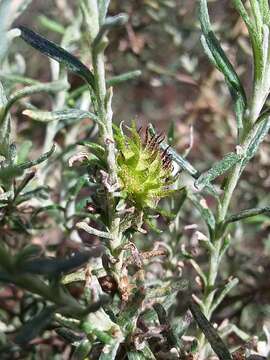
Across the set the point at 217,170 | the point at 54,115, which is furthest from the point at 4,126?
the point at 217,170

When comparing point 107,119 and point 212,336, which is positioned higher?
point 107,119

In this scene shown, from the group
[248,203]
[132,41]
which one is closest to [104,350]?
[248,203]

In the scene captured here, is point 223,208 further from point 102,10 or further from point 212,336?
point 102,10

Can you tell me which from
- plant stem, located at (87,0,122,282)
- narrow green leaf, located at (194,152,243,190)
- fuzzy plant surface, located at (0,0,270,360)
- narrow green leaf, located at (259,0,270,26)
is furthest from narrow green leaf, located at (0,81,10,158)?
narrow green leaf, located at (259,0,270,26)

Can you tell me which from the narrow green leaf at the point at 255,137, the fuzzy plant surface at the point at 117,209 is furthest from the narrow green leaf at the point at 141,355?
the narrow green leaf at the point at 255,137

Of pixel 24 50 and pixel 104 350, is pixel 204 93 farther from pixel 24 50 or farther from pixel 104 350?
pixel 104 350

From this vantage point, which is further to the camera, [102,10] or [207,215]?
[207,215]

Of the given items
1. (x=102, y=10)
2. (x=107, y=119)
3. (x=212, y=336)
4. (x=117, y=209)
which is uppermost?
(x=102, y=10)

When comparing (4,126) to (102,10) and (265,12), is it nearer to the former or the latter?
(102,10)
